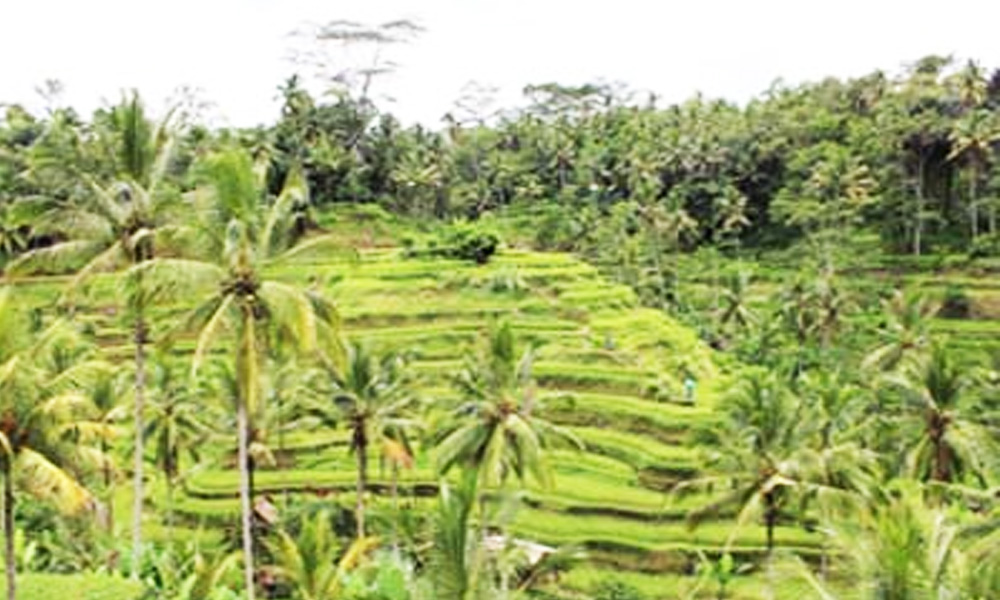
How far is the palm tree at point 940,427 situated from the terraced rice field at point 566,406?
414 centimetres

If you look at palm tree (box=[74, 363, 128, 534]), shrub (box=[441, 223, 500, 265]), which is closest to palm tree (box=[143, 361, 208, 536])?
palm tree (box=[74, 363, 128, 534])

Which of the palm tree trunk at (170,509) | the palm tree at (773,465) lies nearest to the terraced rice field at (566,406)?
the palm tree trunk at (170,509)

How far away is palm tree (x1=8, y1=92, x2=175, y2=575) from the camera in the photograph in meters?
19.6

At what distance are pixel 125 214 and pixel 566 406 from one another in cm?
2003

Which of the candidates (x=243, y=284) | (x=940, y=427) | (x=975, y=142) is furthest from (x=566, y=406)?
(x=975, y=142)

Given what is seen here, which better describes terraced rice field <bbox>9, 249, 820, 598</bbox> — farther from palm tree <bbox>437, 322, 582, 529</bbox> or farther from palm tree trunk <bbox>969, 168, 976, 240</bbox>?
palm tree trunk <bbox>969, 168, 976, 240</bbox>

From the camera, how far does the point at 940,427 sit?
29.0 m

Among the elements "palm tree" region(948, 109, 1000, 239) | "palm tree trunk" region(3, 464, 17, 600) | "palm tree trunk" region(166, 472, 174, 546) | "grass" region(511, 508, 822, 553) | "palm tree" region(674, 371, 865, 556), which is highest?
"palm tree" region(948, 109, 1000, 239)

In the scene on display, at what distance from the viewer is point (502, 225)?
220 feet

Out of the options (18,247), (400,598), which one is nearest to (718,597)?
(400,598)

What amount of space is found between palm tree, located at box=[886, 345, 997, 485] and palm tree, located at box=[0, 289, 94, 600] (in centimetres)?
2109

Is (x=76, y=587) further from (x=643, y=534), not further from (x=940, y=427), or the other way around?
(x=940, y=427)

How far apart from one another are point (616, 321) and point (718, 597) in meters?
17.6

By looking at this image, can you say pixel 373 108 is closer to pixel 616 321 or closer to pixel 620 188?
pixel 620 188
